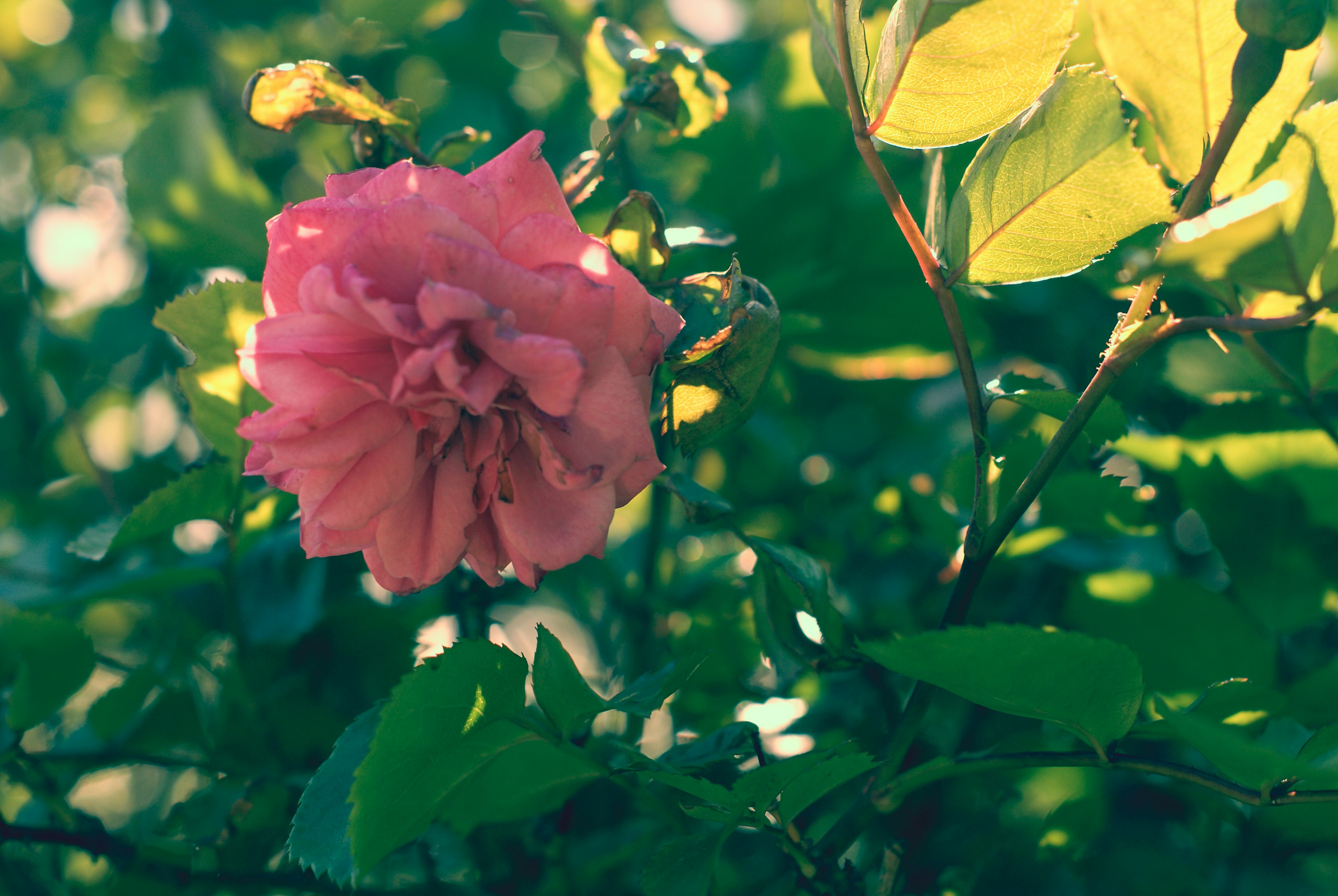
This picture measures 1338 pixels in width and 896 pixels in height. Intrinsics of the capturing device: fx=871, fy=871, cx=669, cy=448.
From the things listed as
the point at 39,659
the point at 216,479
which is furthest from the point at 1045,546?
the point at 39,659

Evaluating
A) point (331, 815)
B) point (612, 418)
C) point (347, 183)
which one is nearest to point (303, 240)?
point (347, 183)

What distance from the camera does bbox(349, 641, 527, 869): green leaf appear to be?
348 millimetres

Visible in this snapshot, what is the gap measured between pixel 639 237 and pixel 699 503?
136mm

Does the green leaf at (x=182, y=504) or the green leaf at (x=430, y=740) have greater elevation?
the green leaf at (x=430, y=740)

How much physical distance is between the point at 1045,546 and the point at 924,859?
220 millimetres

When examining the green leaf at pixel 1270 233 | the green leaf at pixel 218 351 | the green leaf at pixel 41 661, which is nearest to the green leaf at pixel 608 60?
the green leaf at pixel 218 351

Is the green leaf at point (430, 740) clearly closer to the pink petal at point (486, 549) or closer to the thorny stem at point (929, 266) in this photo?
the pink petal at point (486, 549)

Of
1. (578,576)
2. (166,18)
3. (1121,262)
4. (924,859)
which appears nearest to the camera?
(1121,262)

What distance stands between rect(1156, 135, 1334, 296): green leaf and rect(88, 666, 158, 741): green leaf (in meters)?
0.64

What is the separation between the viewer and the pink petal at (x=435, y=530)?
0.38m

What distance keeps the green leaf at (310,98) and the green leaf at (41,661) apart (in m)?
0.34

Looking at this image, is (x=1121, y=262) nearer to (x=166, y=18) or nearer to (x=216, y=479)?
(x=216, y=479)

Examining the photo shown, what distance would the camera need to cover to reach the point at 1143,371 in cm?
66

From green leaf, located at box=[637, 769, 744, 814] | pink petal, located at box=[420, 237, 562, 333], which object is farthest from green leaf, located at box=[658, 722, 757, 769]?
pink petal, located at box=[420, 237, 562, 333]
